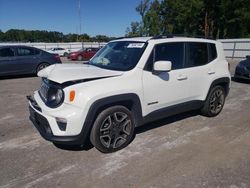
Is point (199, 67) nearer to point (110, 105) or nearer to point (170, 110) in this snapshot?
point (170, 110)

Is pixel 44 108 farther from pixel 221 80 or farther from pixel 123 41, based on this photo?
pixel 221 80

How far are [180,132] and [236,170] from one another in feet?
4.88

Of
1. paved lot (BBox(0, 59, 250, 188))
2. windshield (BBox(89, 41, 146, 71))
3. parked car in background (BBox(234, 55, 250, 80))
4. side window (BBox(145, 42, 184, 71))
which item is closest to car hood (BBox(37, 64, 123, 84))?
windshield (BBox(89, 41, 146, 71))

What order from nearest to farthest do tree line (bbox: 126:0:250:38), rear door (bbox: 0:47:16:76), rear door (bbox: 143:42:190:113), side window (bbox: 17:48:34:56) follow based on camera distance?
rear door (bbox: 143:42:190:113)
rear door (bbox: 0:47:16:76)
side window (bbox: 17:48:34:56)
tree line (bbox: 126:0:250:38)

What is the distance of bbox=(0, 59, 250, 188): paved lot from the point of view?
11.1 ft

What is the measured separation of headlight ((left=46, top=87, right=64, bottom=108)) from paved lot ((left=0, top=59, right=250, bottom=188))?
790 millimetres

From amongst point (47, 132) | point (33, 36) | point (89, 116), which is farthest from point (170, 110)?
point (33, 36)

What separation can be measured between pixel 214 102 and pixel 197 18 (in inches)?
1929

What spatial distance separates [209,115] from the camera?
588cm

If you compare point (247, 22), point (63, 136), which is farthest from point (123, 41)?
point (247, 22)

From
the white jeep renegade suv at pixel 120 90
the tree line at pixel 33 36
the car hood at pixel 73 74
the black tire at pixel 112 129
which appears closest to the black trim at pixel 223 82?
the white jeep renegade suv at pixel 120 90

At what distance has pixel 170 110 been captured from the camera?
16.0ft

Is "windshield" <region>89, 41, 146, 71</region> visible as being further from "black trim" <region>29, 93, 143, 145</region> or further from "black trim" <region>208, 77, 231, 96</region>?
"black trim" <region>208, 77, 231, 96</region>

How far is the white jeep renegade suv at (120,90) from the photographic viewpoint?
375 cm
